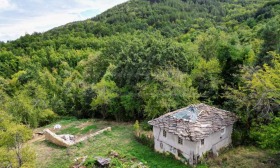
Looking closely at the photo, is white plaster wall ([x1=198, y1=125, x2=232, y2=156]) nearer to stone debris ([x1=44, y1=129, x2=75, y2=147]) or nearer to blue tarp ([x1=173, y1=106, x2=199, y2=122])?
blue tarp ([x1=173, y1=106, x2=199, y2=122])

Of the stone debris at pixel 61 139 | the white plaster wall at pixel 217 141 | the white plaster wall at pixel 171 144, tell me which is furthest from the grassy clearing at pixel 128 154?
the white plaster wall at pixel 217 141

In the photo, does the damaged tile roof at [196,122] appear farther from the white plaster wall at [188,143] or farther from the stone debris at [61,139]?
the stone debris at [61,139]

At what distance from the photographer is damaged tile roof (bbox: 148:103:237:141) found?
15.3 m

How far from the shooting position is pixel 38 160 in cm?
1747

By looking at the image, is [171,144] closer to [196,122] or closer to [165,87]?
[196,122]

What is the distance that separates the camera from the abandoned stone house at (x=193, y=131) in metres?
15.3

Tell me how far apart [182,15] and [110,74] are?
64.2 m

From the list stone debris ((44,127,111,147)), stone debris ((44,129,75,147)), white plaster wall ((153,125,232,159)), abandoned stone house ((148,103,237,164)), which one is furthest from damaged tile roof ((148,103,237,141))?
stone debris ((44,129,75,147))

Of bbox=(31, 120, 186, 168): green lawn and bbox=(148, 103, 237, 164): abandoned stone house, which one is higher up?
bbox=(148, 103, 237, 164): abandoned stone house

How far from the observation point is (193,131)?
15312 millimetres

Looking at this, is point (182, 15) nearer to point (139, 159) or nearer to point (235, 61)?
point (235, 61)

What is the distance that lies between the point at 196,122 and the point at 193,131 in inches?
38.7

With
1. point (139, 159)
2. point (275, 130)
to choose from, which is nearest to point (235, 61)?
point (275, 130)

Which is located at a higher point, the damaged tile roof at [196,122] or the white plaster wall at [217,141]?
the damaged tile roof at [196,122]
